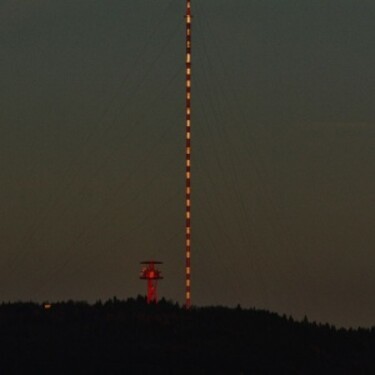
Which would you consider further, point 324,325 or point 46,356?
point 324,325

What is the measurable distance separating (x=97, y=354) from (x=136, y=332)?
4.37m

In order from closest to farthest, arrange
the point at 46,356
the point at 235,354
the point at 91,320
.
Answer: the point at 46,356 → the point at 235,354 → the point at 91,320

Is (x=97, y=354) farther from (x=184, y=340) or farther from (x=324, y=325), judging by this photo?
(x=324, y=325)

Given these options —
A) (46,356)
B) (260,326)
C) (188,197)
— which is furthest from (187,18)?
(46,356)

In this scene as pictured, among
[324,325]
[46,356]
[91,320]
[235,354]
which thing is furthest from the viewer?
[324,325]

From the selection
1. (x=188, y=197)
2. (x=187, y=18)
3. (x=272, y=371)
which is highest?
(x=187, y=18)

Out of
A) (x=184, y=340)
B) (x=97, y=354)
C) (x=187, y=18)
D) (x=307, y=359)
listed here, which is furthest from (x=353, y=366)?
(x=187, y=18)

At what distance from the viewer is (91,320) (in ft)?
180

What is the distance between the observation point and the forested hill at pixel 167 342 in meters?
48.0

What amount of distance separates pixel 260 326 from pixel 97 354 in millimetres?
8838

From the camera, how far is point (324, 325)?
194 ft

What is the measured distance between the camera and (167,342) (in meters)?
52.1

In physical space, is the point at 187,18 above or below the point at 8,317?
above

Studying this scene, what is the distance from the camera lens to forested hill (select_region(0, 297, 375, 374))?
48.0m
